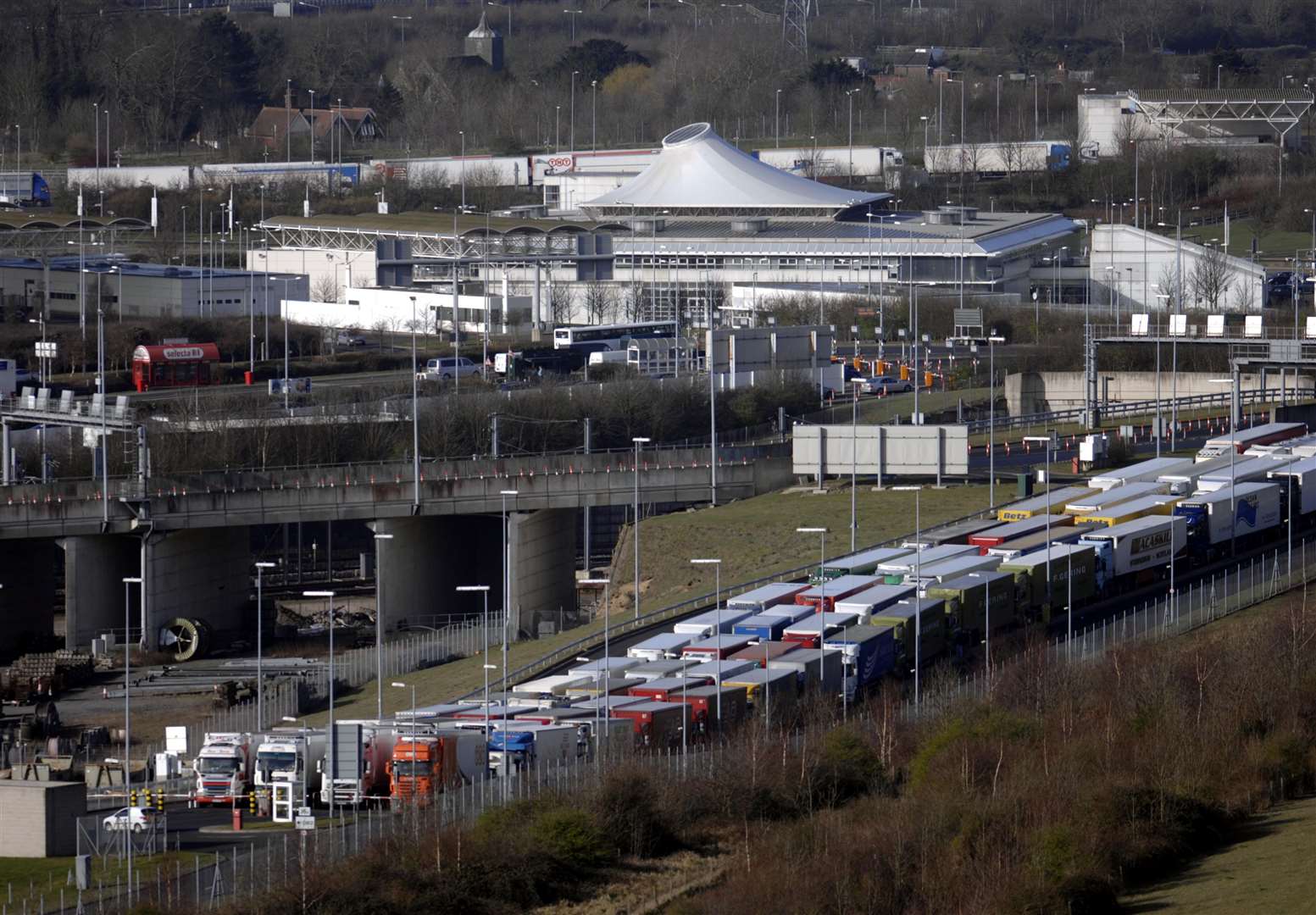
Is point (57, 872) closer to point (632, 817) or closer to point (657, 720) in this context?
point (632, 817)

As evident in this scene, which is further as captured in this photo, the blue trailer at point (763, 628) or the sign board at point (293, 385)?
the sign board at point (293, 385)

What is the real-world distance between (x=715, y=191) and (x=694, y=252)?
594 centimetres

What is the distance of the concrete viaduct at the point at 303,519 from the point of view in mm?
50625


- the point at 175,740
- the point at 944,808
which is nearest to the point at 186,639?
the point at 175,740

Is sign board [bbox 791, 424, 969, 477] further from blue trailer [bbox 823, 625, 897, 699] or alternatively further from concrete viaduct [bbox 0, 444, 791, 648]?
blue trailer [bbox 823, 625, 897, 699]

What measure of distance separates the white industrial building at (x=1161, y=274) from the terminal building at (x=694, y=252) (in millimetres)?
3061

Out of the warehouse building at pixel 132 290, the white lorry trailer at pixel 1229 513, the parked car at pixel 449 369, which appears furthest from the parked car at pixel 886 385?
the white lorry trailer at pixel 1229 513

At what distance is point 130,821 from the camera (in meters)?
29.0

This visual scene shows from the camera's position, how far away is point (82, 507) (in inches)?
1984

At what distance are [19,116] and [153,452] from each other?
76.1 meters

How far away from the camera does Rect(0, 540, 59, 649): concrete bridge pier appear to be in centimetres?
5072

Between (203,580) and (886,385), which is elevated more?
(886,385)

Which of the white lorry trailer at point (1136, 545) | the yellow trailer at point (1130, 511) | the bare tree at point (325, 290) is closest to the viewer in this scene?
the white lorry trailer at point (1136, 545)

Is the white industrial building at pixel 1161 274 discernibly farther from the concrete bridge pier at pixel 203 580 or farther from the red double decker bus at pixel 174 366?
the concrete bridge pier at pixel 203 580
